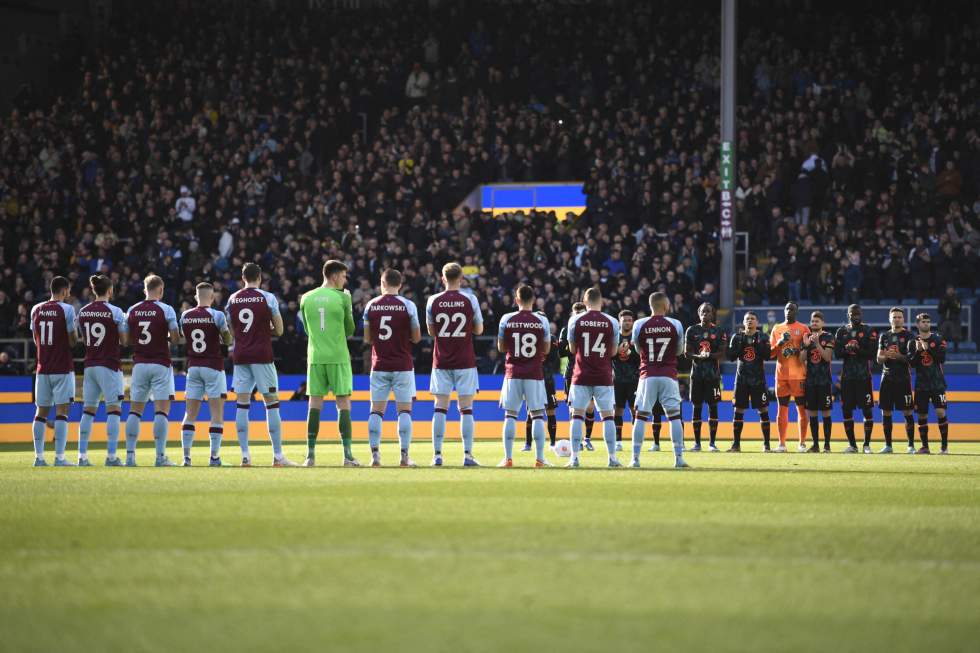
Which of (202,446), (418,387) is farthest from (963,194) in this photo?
(202,446)

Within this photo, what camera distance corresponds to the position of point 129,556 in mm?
8297

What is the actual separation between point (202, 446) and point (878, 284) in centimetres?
1434

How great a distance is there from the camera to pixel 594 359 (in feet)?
53.8

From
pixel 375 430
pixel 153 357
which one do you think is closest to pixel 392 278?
pixel 375 430

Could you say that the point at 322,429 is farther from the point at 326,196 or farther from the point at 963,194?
the point at 963,194

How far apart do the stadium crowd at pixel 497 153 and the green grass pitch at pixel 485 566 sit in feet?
55.4

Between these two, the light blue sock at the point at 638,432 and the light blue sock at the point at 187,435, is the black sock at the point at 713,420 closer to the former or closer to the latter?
the light blue sock at the point at 638,432

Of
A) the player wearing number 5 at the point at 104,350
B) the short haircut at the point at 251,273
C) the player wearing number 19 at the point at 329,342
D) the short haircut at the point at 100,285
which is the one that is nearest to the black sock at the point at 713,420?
the player wearing number 19 at the point at 329,342

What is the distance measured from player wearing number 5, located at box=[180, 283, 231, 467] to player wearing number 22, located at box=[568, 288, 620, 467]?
14.2 feet

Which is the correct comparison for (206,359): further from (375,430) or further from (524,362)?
(524,362)

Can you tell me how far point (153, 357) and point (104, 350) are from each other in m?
0.74

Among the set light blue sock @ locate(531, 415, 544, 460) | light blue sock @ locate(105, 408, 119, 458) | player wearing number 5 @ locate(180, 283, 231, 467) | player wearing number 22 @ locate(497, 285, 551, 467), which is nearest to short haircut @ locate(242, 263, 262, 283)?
player wearing number 5 @ locate(180, 283, 231, 467)

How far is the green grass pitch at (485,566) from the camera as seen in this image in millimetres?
6008

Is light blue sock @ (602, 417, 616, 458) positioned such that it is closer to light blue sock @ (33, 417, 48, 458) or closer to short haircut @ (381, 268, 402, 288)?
short haircut @ (381, 268, 402, 288)
